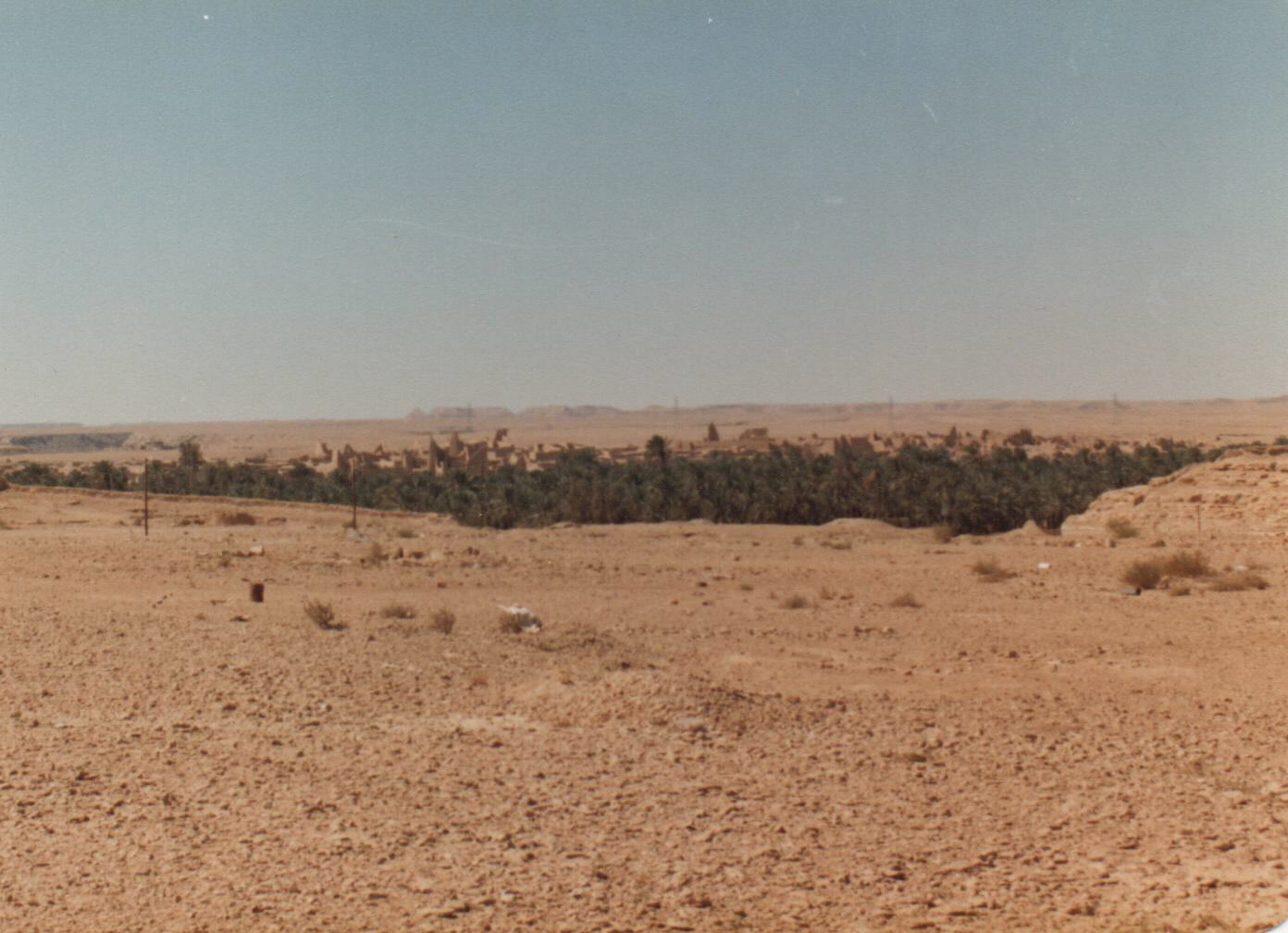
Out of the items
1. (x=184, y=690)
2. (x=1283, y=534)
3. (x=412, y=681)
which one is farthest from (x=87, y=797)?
(x=1283, y=534)

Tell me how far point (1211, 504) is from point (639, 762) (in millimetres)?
22657

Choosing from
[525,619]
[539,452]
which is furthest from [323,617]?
[539,452]

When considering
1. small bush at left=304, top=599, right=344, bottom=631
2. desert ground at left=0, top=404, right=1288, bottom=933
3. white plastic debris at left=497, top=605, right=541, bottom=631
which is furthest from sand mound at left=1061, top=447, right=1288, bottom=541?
small bush at left=304, top=599, right=344, bottom=631

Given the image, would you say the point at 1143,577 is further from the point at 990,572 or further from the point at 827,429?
the point at 827,429

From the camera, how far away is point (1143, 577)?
58.4 feet

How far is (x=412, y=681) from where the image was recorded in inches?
385

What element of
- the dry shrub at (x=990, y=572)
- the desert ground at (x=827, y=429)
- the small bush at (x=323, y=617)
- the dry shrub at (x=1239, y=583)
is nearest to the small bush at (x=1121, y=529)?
the dry shrub at (x=990, y=572)

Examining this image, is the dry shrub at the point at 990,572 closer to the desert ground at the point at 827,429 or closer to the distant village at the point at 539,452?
the distant village at the point at 539,452

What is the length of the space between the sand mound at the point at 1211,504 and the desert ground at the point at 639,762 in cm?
918

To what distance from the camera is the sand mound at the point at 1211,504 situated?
960 inches

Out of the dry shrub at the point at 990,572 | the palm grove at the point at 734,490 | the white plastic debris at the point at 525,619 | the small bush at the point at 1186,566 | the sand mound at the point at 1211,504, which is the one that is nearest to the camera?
the white plastic debris at the point at 525,619

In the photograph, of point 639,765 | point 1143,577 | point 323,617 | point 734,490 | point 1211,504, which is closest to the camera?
point 639,765

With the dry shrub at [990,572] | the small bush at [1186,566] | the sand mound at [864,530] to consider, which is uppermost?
the small bush at [1186,566]

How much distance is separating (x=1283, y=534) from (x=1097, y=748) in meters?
18.0
